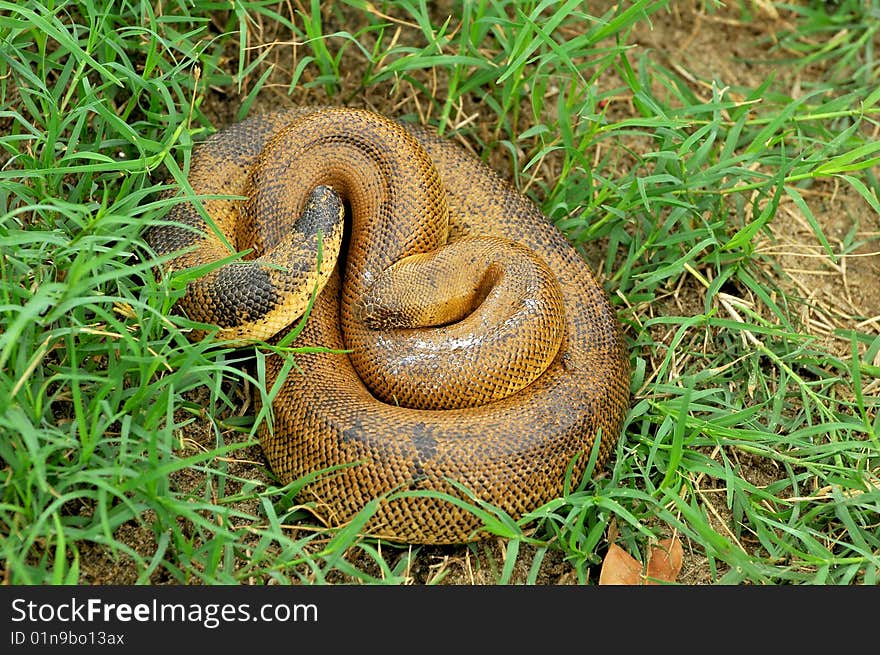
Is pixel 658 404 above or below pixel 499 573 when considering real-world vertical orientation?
above

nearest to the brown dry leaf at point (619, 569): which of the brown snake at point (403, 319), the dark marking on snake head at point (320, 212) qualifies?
A: the brown snake at point (403, 319)

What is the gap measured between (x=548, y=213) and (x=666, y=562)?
2306mm

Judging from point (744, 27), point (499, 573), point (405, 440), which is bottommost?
point (499, 573)

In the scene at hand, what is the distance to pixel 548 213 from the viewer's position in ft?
19.0

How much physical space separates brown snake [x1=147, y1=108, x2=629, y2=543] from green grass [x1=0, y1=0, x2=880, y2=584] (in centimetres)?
23

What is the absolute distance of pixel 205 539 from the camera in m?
4.29

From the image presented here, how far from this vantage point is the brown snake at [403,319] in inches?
178

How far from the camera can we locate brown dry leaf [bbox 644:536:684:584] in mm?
4574

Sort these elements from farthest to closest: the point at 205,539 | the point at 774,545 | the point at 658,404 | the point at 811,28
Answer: the point at 811,28 < the point at 658,404 < the point at 774,545 < the point at 205,539

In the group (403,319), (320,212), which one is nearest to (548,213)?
(403,319)

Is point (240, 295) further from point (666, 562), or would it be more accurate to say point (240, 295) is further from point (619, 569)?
point (666, 562)

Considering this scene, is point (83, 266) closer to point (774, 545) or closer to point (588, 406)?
point (588, 406)

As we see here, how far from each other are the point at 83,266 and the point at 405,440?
5.59 feet

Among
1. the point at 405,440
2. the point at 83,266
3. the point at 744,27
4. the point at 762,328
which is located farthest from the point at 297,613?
the point at 744,27
